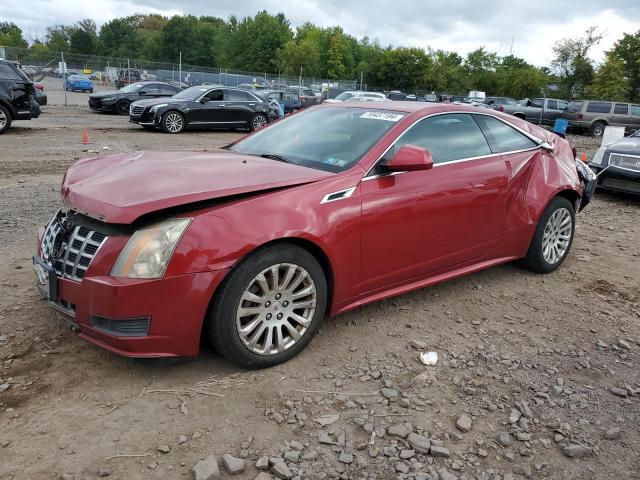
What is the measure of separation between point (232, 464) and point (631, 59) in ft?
159

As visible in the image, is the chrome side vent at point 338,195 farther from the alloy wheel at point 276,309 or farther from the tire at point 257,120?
the tire at point 257,120

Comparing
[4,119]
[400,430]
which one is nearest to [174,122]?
[4,119]

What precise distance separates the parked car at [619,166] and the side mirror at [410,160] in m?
6.68

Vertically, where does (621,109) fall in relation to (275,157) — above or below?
above

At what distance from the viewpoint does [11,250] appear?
16.1ft

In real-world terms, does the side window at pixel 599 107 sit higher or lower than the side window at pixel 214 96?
higher

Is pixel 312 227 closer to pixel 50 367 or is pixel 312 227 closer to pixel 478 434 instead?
pixel 478 434

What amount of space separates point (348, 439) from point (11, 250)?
3786 millimetres

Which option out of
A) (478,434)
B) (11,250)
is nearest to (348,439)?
(478,434)

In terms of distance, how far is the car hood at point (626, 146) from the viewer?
8.77m

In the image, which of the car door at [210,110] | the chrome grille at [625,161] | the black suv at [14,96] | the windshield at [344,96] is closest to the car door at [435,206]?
the chrome grille at [625,161]

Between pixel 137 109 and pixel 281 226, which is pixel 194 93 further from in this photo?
pixel 281 226

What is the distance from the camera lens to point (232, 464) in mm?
2404

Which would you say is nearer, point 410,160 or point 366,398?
point 366,398
